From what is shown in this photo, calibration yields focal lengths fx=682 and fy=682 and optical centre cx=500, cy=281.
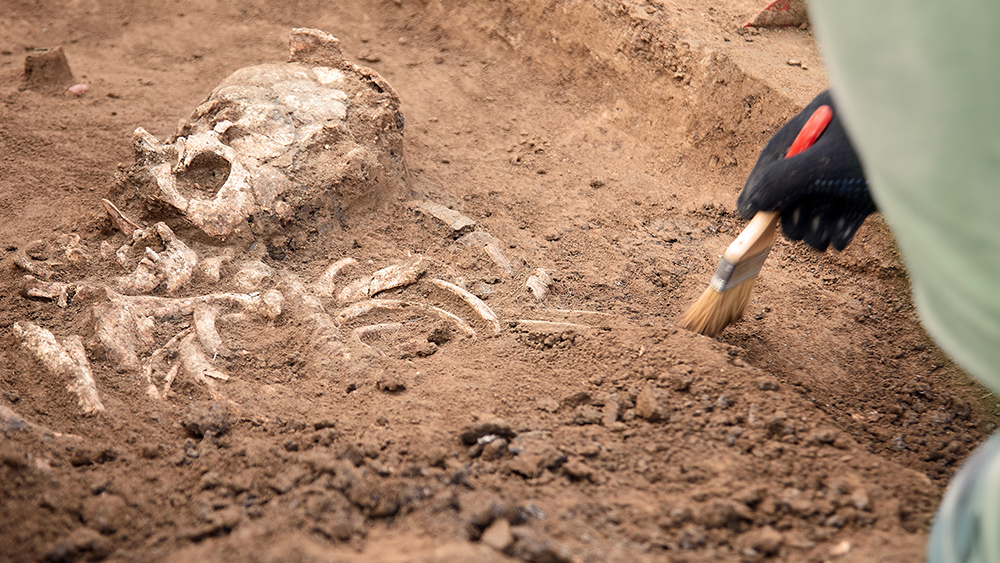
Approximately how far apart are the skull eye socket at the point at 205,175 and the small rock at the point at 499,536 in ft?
7.04

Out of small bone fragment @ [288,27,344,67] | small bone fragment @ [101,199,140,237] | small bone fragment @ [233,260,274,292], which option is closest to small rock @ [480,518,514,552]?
small bone fragment @ [233,260,274,292]

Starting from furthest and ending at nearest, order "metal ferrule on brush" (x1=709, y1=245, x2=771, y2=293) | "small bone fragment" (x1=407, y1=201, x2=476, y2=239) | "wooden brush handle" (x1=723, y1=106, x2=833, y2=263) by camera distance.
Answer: "small bone fragment" (x1=407, y1=201, x2=476, y2=239) < "metal ferrule on brush" (x1=709, y1=245, x2=771, y2=293) < "wooden brush handle" (x1=723, y1=106, x2=833, y2=263)

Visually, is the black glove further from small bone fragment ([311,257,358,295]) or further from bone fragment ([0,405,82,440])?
bone fragment ([0,405,82,440])

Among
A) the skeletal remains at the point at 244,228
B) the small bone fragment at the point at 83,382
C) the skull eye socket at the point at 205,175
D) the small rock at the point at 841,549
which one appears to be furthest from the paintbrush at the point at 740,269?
the skull eye socket at the point at 205,175

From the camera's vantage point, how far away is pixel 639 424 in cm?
188

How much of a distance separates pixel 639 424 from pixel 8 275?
8.65ft

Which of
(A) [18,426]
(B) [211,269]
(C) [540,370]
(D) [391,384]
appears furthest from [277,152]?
(C) [540,370]

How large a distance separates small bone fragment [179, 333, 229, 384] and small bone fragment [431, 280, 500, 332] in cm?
92

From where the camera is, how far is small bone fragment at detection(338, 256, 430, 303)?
2811mm

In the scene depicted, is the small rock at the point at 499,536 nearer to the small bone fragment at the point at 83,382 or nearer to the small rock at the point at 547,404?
the small rock at the point at 547,404

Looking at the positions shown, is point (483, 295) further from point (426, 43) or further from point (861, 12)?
point (426, 43)

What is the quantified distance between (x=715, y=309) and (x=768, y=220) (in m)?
0.35

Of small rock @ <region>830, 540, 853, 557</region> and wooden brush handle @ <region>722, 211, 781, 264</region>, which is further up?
wooden brush handle @ <region>722, 211, 781, 264</region>

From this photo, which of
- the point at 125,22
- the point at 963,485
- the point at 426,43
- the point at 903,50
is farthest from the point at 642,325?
the point at 125,22
